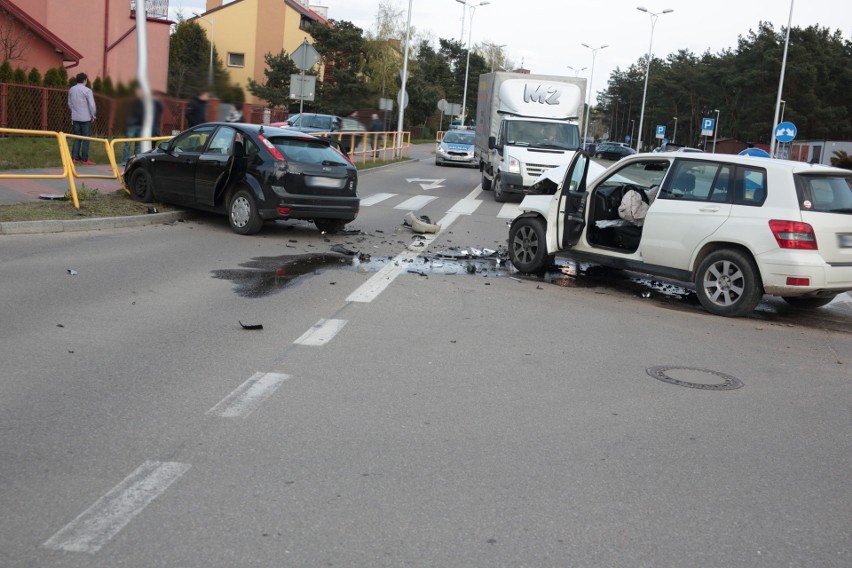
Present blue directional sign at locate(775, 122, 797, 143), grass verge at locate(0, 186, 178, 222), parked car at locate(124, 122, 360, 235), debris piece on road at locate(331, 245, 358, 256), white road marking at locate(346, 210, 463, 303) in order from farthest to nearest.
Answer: blue directional sign at locate(775, 122, 797, 143)
parked car at locate(124, 122, 360, 235)
grass verge at locate(0, 186, 178, 222)
debris piece on road at locate(331, 245, 358, 256)
white road marking at locate(346, 210, 463, 303)

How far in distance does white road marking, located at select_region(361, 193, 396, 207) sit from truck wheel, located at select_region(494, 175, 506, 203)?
2.65 m

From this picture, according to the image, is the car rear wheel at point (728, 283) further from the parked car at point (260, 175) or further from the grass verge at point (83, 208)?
the grass verge at point (83, 208)

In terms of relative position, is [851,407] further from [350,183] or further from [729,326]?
[350,183]

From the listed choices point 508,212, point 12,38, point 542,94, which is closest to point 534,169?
point 508,212

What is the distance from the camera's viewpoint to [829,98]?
8294 centimetres

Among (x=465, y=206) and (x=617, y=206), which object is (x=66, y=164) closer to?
(x=617, y=206)

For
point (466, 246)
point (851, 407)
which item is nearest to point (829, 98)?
point (466, 246)

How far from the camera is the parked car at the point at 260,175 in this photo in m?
13.8

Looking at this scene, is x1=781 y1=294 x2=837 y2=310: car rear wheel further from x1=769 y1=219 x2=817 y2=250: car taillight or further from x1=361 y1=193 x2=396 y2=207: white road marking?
x1=361 y1=193 x2=396 y2=207: white road marking

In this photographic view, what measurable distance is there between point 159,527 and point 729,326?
Result: 7193 millimetres

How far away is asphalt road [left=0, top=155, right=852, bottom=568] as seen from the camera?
414 centimetres

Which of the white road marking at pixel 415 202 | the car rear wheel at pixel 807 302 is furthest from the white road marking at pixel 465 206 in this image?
the car rear wheel at pixel 807 302

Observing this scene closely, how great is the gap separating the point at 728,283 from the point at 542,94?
15875 millimetres

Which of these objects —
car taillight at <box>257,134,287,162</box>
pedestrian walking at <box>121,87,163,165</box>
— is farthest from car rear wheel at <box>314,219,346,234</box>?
pedestrian walking at <box>121,87,163,165</box>
